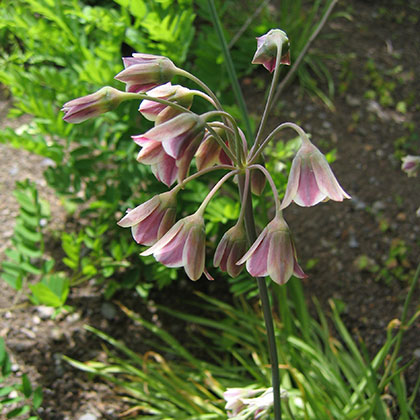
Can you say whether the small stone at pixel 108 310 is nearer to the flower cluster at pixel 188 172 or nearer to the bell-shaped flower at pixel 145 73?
the flower cluster at pixel 188 172

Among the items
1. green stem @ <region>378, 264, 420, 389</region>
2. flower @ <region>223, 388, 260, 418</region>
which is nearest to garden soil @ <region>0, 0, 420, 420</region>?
green stem @ <region>378, 264, 420, 389</region>

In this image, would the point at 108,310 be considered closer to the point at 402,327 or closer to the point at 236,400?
the point at 236,400

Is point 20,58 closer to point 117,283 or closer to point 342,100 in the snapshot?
point 117,283

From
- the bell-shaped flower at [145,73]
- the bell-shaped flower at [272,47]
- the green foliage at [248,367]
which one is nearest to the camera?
the bell-shaped flower at [145,73]

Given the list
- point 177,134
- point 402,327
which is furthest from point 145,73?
point 402,327

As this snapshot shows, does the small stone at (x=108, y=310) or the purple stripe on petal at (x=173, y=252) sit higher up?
the purple stripe on petal at (x=173, y=252)

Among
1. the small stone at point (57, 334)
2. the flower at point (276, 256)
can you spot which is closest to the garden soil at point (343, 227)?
the small stone at point (57, 334)

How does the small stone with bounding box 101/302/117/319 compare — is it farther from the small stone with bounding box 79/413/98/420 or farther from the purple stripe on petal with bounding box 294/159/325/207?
the purple stripe on petal with bounding box 294/159/325/207
